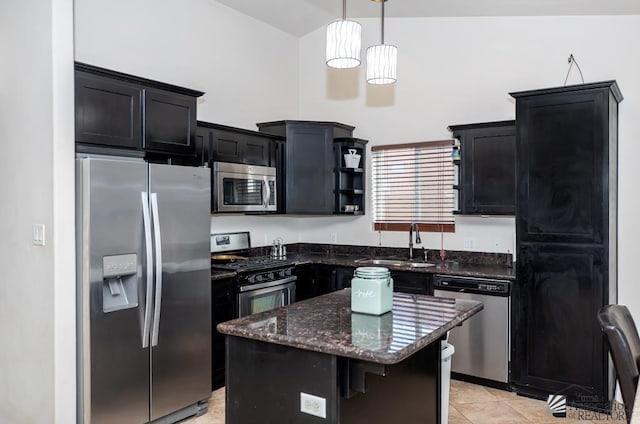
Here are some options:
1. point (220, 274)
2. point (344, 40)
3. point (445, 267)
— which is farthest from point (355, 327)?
point (445, 267)

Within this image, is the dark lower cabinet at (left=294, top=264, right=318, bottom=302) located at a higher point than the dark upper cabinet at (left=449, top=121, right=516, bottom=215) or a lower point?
lower

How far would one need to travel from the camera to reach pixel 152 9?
4.20 meters

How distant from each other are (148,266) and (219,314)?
95 cm

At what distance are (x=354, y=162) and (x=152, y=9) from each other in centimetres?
243

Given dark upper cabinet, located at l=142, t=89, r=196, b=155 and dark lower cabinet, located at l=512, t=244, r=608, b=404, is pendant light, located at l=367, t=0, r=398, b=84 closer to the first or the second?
dark upper cabinet, located at l=142, t=89, r=196, b=155

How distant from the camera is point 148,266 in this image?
321 cm

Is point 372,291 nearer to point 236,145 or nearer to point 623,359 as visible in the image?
point 623,359

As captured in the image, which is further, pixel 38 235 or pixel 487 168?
pixel 487 168

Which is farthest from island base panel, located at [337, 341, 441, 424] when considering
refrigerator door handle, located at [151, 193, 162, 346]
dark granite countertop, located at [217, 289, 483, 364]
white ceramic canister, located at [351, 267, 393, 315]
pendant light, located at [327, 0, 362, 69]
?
refrigerator door handle, located at [151, 193, 162, 346]

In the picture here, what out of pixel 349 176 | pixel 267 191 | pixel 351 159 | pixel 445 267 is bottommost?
pixel 445 267

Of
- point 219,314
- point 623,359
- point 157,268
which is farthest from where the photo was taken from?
point 219,314

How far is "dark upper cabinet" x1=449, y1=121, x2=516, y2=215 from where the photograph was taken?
426 cm

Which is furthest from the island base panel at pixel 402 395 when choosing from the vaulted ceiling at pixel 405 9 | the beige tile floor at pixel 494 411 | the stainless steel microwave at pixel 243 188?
the vaulted ceiling at pixel 405 9

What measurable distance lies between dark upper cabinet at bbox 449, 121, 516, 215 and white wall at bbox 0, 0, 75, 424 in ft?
Answer: 10.5
